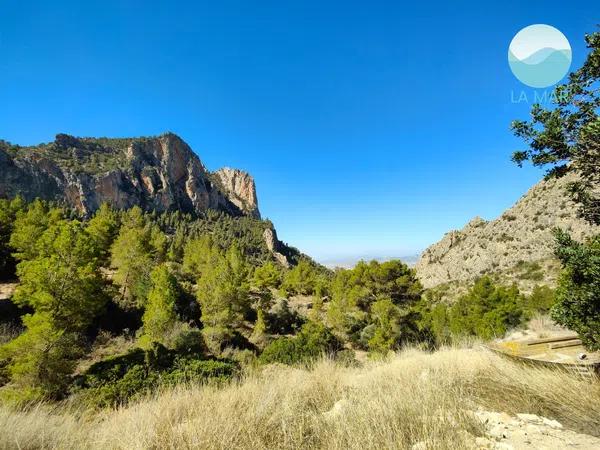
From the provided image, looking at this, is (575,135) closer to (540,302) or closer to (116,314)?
(540,302)

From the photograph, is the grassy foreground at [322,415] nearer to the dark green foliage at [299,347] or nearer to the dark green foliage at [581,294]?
the dark green foliage at [581,294]

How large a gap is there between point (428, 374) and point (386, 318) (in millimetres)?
20590

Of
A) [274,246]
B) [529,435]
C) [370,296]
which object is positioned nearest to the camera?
[529,435]

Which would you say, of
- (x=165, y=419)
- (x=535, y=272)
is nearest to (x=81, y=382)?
(x=165, y=419)

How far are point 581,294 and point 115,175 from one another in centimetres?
15435

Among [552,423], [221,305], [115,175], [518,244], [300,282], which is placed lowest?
[552,423]

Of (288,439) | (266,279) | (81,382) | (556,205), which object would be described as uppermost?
(556,205)

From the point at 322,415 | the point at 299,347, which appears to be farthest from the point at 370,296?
the point at 322,415

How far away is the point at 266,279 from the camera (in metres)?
48.8

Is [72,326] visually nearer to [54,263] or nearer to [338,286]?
[54,263]

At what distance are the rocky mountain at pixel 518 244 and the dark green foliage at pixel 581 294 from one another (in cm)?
4035

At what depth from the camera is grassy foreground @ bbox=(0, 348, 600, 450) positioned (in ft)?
8.79

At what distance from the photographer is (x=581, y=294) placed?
4.48 m

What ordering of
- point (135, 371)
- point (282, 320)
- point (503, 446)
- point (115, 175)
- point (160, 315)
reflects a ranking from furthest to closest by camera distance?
1. point (115, 175)
2. point (282, 320)
3. point (160, 315)
4. point (135, 371)
5. point (503, 446)
